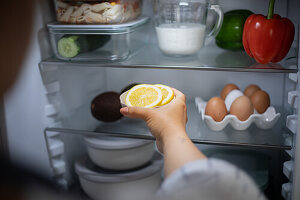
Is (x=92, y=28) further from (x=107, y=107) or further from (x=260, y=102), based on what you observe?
(x=260, y=102)

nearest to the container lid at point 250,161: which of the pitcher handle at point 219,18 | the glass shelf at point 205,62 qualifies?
the glass shelf at point 205,62

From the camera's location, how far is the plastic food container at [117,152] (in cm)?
141

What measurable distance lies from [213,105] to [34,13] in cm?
81

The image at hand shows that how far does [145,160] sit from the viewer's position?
150 cm

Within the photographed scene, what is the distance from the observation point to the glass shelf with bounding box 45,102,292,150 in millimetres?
1246

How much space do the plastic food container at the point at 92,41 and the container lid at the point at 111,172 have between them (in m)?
0.51

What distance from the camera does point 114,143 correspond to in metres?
1.42

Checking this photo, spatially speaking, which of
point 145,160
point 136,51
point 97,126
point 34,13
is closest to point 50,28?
point 34,13

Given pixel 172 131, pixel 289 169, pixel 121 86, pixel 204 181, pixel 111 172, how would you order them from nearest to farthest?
pixel 204 181 < pixel 172 131 < pixel 289 169 < pixel 111 172 < pixel 121 86

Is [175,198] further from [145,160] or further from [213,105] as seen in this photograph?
[145,160]

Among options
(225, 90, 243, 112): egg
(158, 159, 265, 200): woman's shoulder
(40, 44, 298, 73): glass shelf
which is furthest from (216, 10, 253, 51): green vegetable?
(158, 159, 265, 200): woman's shoulder

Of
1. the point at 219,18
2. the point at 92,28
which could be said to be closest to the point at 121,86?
the point at 92,28

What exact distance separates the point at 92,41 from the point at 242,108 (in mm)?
665

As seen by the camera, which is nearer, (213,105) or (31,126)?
(213,105)
